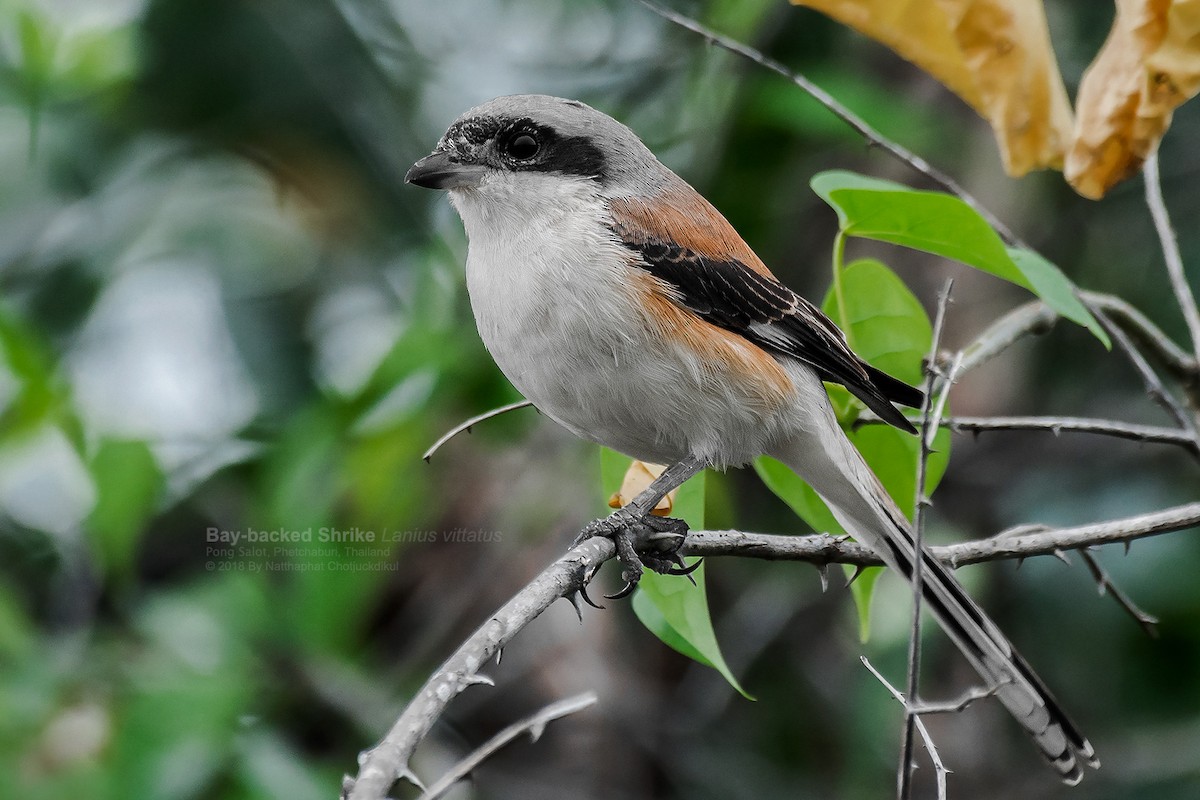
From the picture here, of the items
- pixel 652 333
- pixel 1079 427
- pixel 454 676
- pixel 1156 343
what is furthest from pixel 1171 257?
pixel 454 676

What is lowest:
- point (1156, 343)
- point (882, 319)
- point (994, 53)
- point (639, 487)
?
point (639, 487)

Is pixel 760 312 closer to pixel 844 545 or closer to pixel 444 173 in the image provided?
pixel 844 545

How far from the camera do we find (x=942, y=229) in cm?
232

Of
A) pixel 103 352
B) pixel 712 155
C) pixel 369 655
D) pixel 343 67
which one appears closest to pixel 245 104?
pixel 343 67

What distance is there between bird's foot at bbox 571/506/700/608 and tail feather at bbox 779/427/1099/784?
0.50 m

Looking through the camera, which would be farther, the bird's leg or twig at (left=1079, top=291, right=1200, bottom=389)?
twig at (left=1079, top=291, right=1200, bottom=389)

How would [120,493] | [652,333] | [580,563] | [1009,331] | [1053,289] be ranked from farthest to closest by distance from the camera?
1. [120,493]
2. [1009,331]
3. [652,333]
4. [1053,289]
5. [580,563]

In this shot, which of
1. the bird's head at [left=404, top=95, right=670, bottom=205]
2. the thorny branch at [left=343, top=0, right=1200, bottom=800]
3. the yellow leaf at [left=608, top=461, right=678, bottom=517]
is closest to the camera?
the thorny branch at [left=343, top=0, right=1200, bottom=800]

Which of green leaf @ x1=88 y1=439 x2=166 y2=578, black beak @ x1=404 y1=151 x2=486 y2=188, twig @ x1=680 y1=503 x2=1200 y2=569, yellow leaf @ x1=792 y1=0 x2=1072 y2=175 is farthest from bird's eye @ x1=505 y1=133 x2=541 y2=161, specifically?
green leaf @ x1=88 y1=439 x2=166 y2=578

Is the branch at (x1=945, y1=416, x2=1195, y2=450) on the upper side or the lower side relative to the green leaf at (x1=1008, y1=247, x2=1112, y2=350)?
lower

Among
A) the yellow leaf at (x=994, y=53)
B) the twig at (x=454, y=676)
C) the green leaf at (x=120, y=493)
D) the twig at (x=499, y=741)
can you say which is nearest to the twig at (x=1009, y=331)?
the yellow leaf at (x=994, y=53)

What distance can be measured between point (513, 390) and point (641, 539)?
5.75 ft

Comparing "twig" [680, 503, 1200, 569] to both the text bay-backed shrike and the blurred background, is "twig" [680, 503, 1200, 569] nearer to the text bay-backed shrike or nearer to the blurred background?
the text bay-backed shrike

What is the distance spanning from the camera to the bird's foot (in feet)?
8.37
